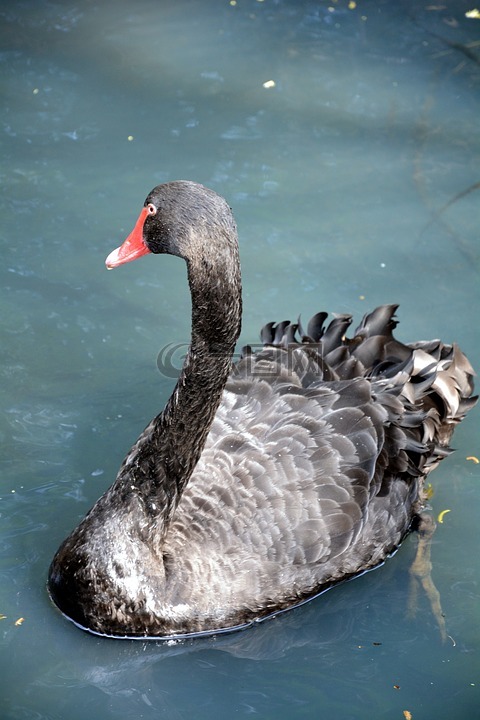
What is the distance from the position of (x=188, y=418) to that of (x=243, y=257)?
232 centimetres

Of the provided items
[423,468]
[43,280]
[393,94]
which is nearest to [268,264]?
[43,280]

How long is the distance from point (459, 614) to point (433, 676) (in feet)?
1.12

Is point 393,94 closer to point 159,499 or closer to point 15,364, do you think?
point 15,364

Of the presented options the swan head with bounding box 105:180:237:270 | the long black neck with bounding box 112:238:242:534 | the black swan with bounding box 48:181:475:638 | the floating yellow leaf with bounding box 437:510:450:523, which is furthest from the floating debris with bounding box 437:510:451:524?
the swan head with bounding box 105:180:237:270

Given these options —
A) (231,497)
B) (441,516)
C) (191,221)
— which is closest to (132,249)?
(191,221)

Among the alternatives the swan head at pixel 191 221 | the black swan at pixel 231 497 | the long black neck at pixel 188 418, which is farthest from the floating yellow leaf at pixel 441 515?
the swan head at pixel 191 221

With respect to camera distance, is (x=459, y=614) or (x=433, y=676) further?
(x=459, y=614)

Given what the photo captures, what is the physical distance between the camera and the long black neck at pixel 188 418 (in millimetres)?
3137

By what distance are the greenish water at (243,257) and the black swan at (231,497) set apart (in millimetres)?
147

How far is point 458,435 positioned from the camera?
15.3ft

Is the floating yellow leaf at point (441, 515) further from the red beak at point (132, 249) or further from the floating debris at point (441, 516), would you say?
the red beak at point (132, 249)

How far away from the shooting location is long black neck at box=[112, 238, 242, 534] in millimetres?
3137

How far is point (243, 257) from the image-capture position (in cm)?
559

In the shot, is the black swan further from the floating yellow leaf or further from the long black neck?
the floating yellow leaf
